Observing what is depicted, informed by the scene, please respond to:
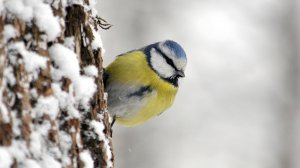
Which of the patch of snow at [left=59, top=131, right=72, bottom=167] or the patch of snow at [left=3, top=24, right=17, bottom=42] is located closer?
the patch of snow at [left=3, top=24, right=17, bottom=42]

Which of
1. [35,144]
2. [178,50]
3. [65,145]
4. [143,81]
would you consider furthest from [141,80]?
[35,144]

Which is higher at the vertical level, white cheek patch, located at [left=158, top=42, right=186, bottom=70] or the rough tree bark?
white cheek patch, located at [left=158, top=42, right=186, bottom=70]

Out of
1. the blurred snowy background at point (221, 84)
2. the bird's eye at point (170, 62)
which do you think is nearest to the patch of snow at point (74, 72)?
the bird's eye at point (170, 62)

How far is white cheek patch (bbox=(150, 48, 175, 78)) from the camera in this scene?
12.1 feet

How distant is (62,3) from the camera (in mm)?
2141

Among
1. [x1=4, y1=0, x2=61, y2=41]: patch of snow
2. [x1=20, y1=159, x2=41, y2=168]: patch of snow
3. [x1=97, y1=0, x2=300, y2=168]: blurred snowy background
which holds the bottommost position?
[x1=20, y1=159, x2=41, y2=168]: patch of snow

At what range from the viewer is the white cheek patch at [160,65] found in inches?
146

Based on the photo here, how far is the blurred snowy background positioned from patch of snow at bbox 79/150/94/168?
26.1 feet

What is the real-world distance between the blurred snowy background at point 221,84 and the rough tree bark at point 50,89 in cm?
791

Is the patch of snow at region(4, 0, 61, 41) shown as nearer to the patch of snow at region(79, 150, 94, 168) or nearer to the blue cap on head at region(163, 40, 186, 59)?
the patch of snow at region(79, 150, 94, 168)

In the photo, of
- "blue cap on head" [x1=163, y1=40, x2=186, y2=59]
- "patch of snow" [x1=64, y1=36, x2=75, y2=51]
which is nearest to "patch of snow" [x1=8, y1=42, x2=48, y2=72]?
"patch of snow" [x1=64, y1=36, x2=75, y2=51]

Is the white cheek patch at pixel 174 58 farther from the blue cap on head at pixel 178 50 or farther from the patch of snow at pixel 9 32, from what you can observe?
the patch of snow at pixel 9 32

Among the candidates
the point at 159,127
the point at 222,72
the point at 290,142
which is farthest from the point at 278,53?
the point at 159,127

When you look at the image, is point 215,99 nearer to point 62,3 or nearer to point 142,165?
point 142,165
